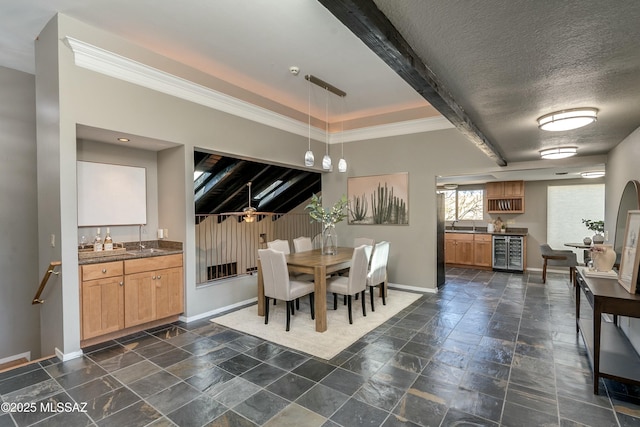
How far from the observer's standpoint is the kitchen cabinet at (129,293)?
3.12 meters

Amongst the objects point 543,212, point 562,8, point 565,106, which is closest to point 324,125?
point 565,106

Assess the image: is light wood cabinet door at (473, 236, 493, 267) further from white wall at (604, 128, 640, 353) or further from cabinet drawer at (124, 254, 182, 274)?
cabinet drawer at (124, 254, 182, 274)

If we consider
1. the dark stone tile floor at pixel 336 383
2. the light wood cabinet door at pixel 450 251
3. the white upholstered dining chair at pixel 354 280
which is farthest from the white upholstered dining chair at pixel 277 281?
the light wood cabinet door at pixel 450 251

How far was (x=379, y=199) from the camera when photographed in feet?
19.2

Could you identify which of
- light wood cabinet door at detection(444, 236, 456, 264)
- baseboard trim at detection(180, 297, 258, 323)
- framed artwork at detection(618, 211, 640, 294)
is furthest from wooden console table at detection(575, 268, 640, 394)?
light wood cabinet door at detection(444, 236, 456, 264)

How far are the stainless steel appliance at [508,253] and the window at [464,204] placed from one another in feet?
3.45

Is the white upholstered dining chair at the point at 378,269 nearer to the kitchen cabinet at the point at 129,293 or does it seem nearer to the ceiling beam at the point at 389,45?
the ceiling beam at the point at 389,45

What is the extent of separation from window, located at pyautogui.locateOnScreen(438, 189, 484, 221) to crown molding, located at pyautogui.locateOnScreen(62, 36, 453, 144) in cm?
364

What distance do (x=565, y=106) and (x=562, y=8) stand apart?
5.00 feet

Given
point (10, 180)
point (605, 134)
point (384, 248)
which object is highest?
point (605, 134)

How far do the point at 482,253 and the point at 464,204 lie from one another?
1562 mm

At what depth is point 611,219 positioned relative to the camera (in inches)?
157

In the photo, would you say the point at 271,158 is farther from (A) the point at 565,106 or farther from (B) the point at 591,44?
(B) the point at 591,44

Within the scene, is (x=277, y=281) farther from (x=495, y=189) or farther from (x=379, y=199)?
(x=495, y=189)
